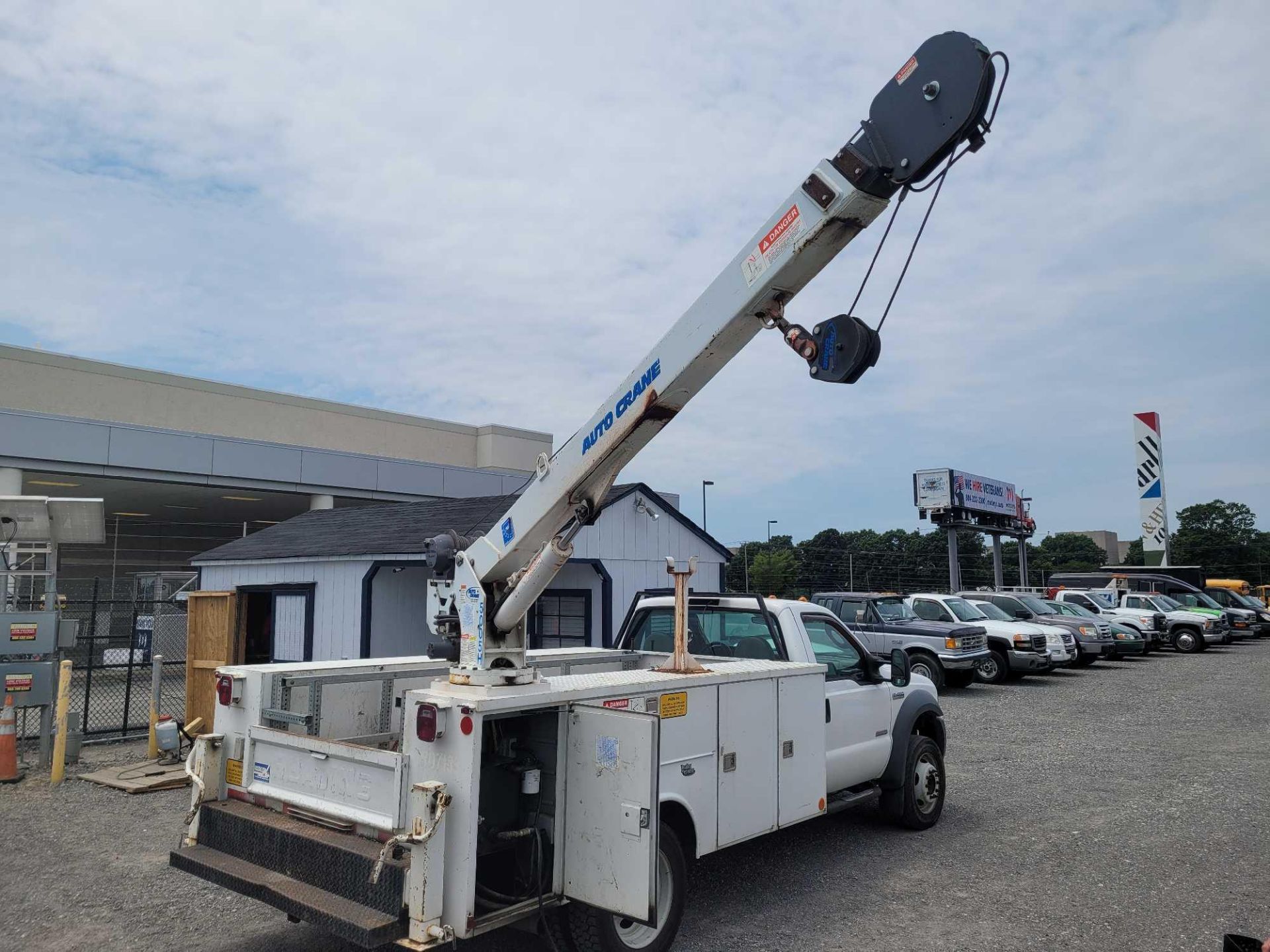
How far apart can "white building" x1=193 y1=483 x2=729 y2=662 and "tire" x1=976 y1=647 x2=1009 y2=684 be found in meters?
6.18

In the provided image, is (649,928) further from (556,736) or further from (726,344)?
(726,344)

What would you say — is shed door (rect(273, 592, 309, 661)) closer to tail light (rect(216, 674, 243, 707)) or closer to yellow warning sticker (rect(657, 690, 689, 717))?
tail light (rect(216, 674, 243, 707))

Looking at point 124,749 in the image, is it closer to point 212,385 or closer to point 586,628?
point 586,628

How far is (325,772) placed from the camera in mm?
4754

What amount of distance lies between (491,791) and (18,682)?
756 centimetres

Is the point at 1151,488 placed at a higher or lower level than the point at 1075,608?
higher

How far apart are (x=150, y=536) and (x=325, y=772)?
31.5 m

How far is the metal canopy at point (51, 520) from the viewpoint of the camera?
10.2 metres

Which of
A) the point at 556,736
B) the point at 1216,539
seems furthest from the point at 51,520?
the point at 1216,539

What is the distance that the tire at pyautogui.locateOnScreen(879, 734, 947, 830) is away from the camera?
7551mm

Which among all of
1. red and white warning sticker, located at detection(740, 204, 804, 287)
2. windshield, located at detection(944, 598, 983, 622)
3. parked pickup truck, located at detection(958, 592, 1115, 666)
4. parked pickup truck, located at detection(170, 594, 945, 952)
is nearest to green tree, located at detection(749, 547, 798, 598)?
parked pickup truck, located at detection(958, 592, 1115, 666)

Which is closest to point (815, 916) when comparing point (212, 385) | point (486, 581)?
point (486, 581)

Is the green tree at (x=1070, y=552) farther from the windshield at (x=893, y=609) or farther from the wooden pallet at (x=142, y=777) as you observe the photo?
the wooden pallet at (x=142, y=777)

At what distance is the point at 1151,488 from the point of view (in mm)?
47188
